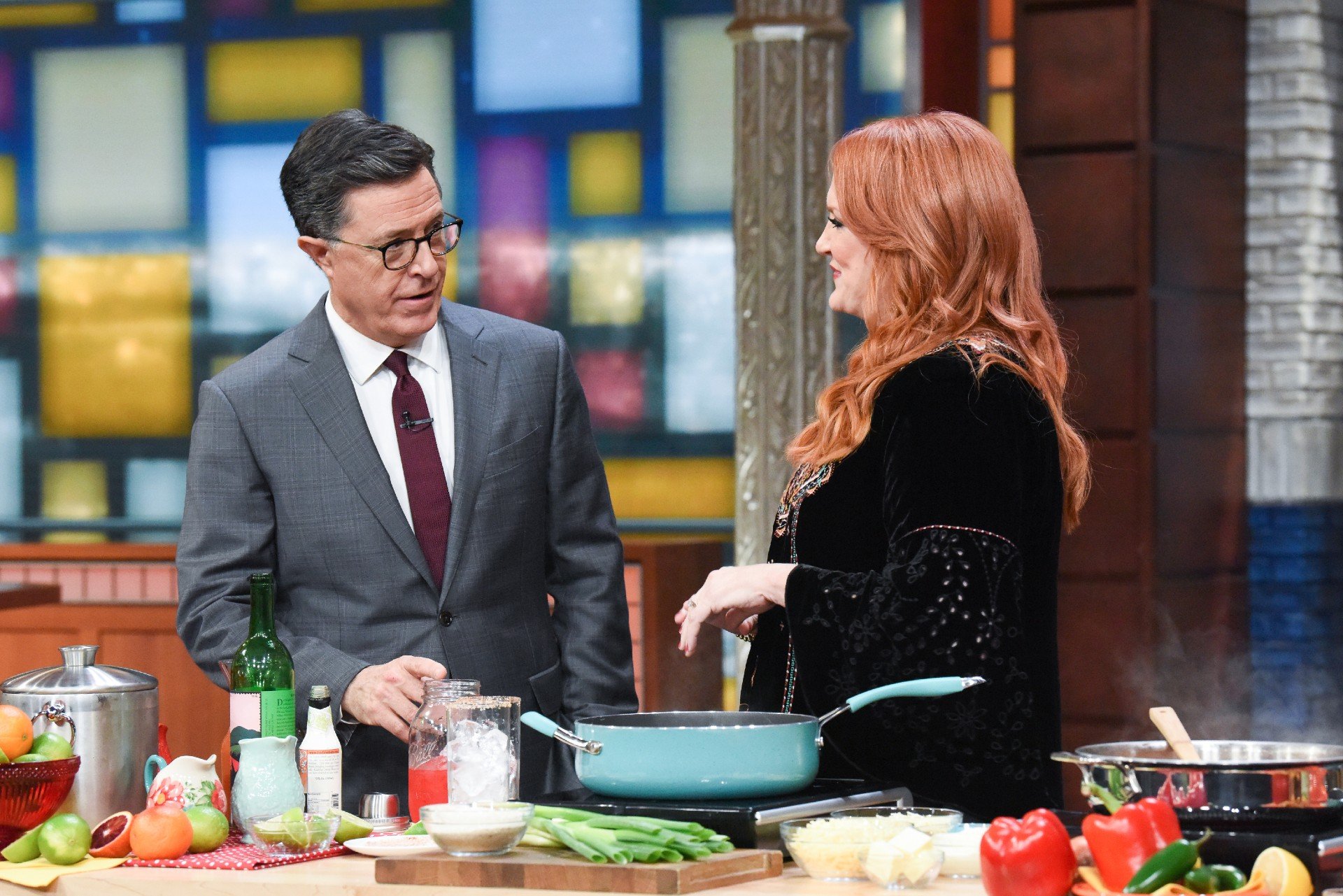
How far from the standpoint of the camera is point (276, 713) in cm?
193

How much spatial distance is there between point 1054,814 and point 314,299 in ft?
18.0

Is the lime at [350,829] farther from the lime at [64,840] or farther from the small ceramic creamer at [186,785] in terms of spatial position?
the lime at [64,840]

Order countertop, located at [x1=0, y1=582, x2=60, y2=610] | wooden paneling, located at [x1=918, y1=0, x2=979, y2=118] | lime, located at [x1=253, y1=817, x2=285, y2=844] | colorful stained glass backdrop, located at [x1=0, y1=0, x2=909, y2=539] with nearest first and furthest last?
1. lime, located at [x1=253, y1=817, x2=285, y2=844]
2. countertop, located at [x1=0, y1=582, x2=60, y2=610]
3. wooden paneling, located at [x1=918, y1=0, x2=979, y2=118]
4. colorful stained glass backdrop, located at [x1=0, y1=0, x2=909, y2=539]

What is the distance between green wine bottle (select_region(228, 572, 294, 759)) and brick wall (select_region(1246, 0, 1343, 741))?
13.2ft

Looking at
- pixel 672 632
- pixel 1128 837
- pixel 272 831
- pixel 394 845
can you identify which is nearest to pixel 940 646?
pixel 1128 837

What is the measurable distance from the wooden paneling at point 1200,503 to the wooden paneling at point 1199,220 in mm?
473

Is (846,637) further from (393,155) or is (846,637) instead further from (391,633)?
(393,155)

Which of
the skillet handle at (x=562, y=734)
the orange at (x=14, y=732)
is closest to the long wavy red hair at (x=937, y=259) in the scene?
the skillet handle at (x=562, y=734)

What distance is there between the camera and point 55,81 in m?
6.97

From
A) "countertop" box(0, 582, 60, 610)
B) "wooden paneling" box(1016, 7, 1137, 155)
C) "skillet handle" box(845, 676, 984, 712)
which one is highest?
"wooden paneling" box(1016, 7, 1137, 155)

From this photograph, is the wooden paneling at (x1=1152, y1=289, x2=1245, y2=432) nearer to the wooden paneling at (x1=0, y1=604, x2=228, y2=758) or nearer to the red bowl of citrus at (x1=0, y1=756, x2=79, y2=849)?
the wooden paneling at (x1=0, y1=604, x2=228, y2=758)

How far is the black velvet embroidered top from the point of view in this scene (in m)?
1.84

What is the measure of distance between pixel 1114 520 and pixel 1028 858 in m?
3.82

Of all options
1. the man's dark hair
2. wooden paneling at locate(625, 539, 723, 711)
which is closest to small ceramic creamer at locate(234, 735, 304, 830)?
the man's dark hair
